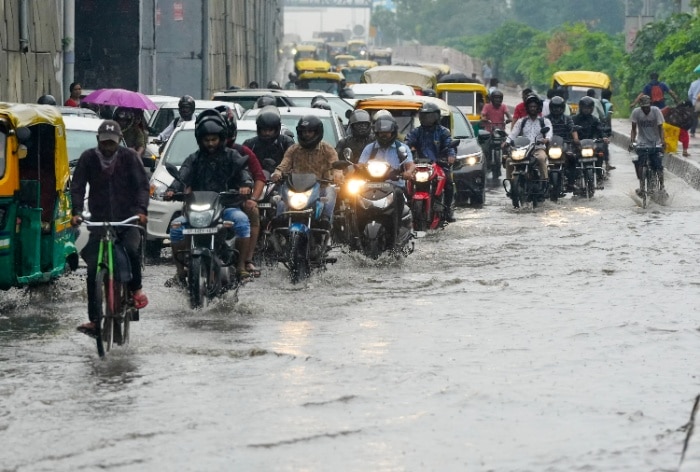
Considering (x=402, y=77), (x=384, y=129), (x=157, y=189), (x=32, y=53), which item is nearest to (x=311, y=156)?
(x=384, y=129)

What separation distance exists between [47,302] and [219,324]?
2.11m

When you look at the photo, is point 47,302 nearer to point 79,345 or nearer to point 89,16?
point 79,345

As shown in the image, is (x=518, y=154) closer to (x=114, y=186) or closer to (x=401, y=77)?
(x=114, y=186)

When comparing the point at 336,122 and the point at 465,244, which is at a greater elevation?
the point at 336,122

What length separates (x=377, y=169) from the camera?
1691 centimetres

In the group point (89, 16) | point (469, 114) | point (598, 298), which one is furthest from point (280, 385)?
point (89, 16)

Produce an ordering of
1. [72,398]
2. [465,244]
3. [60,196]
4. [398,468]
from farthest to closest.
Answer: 1. [465,244]
2. [60,196]
3. [72,398]
4. [398,468]

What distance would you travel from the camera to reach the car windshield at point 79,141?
58.1ft

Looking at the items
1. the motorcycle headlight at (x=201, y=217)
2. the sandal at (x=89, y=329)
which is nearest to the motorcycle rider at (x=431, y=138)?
the motorcycle headlight at (x=201, y=217)

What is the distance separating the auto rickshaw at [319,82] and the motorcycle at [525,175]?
854 inches

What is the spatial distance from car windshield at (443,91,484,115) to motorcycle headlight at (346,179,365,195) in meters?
19.6

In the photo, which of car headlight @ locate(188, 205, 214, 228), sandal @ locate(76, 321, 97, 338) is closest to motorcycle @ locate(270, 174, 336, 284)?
car headlight @ locate(188, 205, 214, 228)

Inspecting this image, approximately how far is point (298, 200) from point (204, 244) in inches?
79.4

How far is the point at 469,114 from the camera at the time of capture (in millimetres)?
35750
